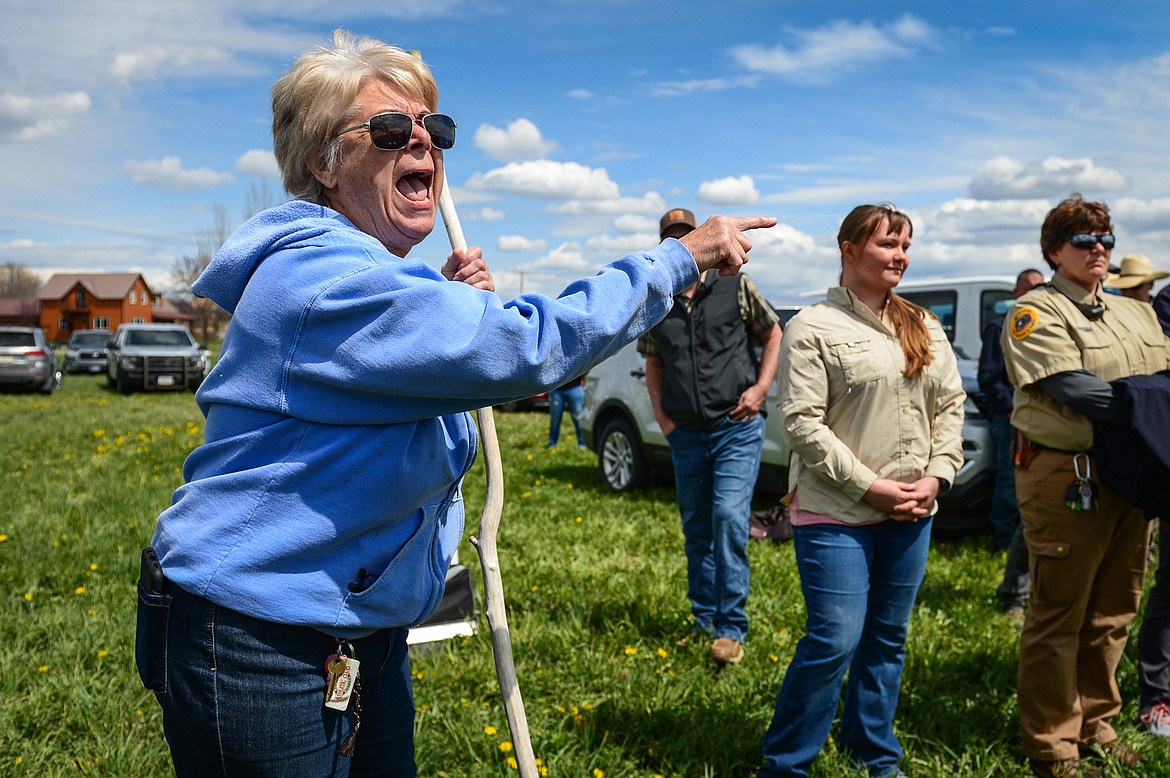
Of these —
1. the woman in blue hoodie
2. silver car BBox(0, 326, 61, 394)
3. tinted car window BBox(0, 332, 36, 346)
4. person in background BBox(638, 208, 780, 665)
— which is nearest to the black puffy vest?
person in background BBox(638, 208, 780, 665)

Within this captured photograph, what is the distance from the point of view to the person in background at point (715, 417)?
4992 millimetres

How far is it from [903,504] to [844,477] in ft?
0.71

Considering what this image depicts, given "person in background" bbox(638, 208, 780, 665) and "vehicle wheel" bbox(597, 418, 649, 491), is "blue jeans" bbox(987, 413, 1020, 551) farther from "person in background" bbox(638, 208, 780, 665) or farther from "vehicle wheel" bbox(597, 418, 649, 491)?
"vehicle wheel" bbox(597, 418, 649, 491)

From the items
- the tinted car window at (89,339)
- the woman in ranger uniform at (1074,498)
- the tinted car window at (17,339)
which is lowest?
the tinted car window at (89,339)

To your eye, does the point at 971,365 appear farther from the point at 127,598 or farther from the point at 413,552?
the point at 413,552

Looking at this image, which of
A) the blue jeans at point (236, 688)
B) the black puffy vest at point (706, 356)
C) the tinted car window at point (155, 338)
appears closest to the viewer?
the blue jeans at point (236, 688)

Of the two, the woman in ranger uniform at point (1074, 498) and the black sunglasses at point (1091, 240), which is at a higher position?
the black sunglasses at point (1091, 240)

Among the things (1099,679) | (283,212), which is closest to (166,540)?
(283,212)

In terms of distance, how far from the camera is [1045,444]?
3.70 metres

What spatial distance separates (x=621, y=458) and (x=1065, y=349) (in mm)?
6298

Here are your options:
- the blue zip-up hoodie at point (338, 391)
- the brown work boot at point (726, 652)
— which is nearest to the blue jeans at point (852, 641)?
the brown work boot at point (726, 652)

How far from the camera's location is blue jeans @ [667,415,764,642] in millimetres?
4889

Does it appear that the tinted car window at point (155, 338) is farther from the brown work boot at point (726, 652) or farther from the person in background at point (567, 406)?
the brown work boot at point (726, 652)

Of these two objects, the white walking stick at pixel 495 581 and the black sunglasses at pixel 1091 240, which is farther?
the black sunglasses at pixel 1091 240
